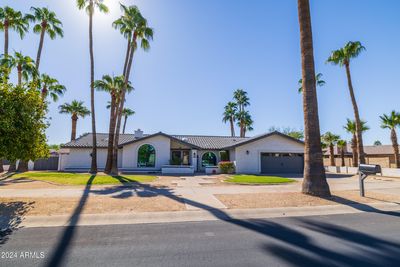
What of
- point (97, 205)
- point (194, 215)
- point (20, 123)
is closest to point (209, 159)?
point (97, 205)

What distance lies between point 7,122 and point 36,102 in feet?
5.67

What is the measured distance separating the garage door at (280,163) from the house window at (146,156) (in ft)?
42.6

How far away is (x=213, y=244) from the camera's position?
16.6ft

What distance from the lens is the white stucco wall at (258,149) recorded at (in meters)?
24.6

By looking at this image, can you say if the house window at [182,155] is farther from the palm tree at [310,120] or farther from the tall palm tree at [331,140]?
the tall palm tree at [331,140]

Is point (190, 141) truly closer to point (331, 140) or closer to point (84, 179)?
point (84, 179)

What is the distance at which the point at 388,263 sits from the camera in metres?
4.13

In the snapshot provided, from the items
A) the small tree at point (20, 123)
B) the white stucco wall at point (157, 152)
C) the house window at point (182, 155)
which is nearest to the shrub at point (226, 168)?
the house window at point (182, 155)

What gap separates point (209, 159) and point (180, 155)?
155 inches

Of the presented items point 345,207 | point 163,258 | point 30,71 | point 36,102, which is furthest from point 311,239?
point 30,71

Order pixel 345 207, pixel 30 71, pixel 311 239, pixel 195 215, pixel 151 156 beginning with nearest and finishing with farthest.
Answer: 1. pixel 311 239
2. pixel 195 215
3. pixel 345 207
4. pixel 30 71
5. pixel 151 156

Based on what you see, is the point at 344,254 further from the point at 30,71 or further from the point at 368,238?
the point at 30,71

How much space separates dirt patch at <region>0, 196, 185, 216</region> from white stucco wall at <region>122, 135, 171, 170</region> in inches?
619

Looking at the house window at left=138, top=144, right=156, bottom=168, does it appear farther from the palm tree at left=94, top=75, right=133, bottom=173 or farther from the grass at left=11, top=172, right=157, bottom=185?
the grass at left=11, top=172, right=157, bottom=185
